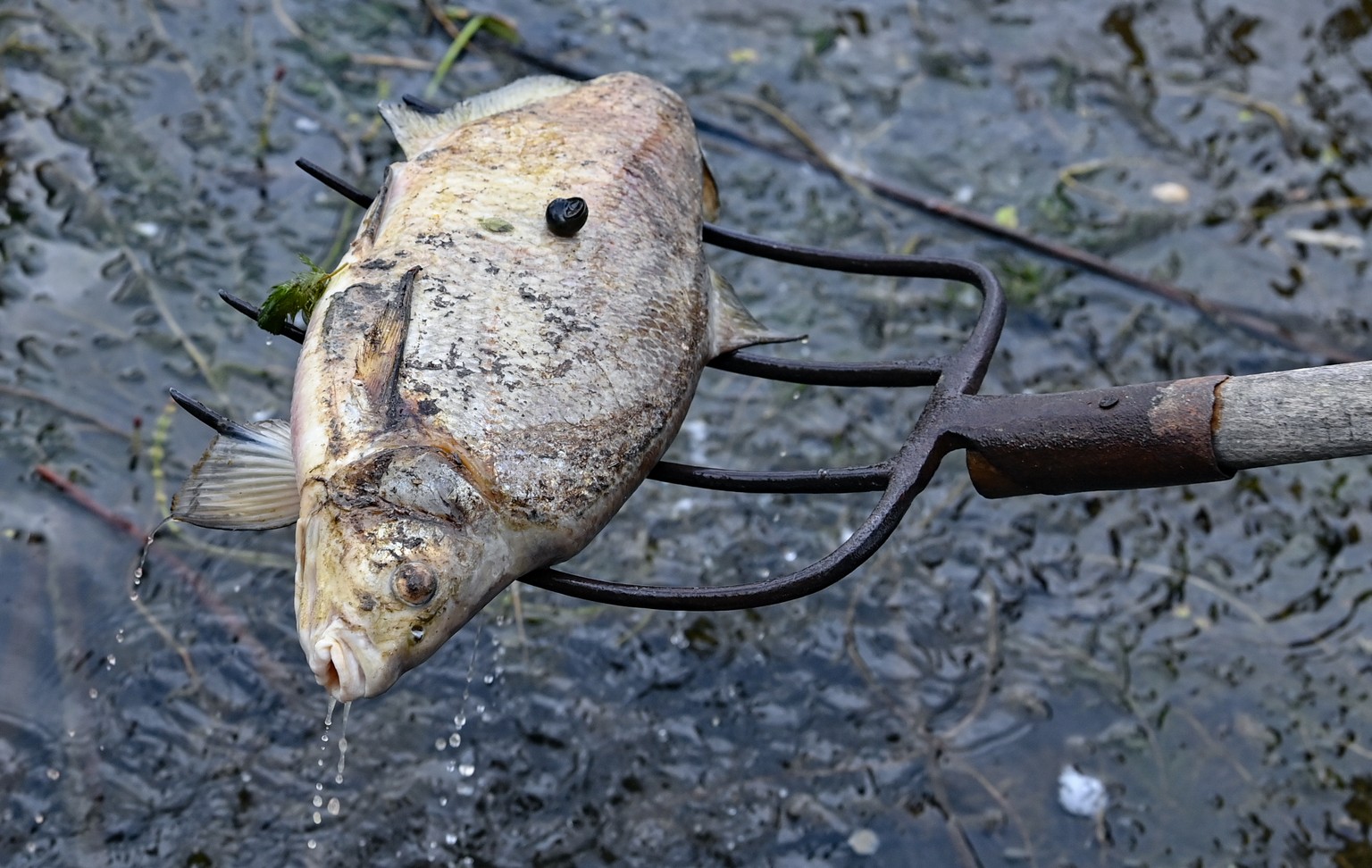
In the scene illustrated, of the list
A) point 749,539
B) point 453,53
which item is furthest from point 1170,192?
point 453,53

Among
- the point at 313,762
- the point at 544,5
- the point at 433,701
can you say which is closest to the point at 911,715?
the point at 433,701

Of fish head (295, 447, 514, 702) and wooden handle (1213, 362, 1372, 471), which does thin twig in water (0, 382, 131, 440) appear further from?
wooden handle (1213, 362, 1372, 471)

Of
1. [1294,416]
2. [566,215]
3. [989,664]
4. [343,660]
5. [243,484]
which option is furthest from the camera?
[989,664]

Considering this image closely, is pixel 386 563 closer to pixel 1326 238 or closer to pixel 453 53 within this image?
pixel 453 53

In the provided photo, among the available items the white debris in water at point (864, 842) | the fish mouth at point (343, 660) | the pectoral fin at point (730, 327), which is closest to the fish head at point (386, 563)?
the fish mouth at point (343, 660)

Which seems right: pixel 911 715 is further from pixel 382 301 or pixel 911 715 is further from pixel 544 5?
pixel 544 5

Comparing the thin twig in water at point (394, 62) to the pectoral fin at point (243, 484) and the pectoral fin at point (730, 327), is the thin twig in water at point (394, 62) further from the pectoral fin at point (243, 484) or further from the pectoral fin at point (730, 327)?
the pectoral fin at point (243, 484)

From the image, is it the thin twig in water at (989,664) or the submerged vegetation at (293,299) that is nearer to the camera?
the submerged vegetation at (293,299)
